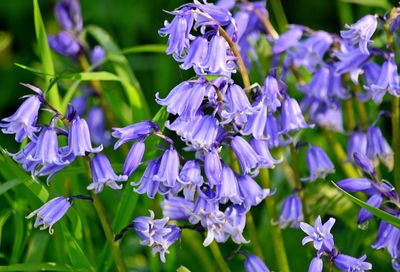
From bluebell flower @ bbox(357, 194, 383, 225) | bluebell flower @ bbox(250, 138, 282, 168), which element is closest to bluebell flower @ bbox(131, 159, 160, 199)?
bluebell flower @ bbox(250, 138, 282, 168)

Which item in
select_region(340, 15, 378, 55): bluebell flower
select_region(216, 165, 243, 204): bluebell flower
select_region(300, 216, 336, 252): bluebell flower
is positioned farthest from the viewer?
select_region(340, 15, 378, 55): bluebell flower

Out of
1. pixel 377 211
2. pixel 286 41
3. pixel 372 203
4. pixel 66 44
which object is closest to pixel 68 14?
pixel 66 44

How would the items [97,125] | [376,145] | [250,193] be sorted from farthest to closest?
[97,125] < [376,145] < [250,193]

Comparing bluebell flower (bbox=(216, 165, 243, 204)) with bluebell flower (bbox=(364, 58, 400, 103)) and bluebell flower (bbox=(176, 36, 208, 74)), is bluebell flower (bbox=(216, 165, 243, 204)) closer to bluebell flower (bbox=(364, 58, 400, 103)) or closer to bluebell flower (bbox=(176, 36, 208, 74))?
bluebell flower (bbox=(176, 36, 208, 74))

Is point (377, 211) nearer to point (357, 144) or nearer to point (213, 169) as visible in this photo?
point (213, 169)

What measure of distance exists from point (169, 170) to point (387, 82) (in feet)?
3.99

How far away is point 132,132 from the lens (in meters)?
2.50

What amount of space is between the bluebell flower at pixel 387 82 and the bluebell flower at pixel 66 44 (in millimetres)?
1923

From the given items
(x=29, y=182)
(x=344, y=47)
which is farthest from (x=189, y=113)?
(x=344, y=47)

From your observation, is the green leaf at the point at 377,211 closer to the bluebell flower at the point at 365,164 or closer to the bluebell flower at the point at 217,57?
the bluebell flower at the point at 365,164

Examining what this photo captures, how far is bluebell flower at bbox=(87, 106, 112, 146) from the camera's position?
418cm

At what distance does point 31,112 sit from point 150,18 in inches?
156

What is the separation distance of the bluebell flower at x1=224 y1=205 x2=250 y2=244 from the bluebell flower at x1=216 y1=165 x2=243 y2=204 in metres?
0.10

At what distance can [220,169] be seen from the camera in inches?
97.4
